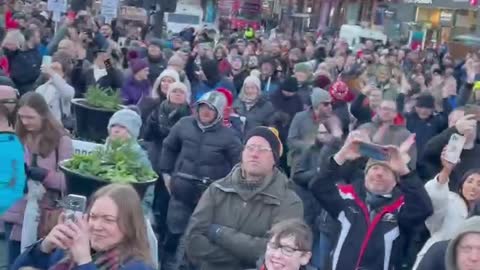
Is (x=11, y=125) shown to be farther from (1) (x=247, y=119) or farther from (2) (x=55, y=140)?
(1) (x=247, y=119)

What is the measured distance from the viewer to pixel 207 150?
343 inches

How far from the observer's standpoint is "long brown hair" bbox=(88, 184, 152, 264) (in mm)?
4461

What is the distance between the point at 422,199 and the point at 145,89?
6121 millimetres

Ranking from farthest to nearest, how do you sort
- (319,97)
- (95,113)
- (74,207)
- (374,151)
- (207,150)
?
(319,97), (95,113), (207,150), (374,151), (74,207)

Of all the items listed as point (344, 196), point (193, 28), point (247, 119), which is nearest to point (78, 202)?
point (344, 196)

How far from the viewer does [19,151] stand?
21.4 feet

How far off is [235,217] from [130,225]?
1.63 meters

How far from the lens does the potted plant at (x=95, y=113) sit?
29.9 feet

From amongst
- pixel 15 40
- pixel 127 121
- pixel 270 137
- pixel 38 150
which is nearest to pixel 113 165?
pixel 270 137

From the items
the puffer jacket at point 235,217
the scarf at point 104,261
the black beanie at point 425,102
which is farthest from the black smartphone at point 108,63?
the scarf at point 104,261

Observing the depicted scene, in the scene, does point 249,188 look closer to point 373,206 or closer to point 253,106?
point 373,206

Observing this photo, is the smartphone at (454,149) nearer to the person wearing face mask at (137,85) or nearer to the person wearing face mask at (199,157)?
the person wearing face mask at (199,157)

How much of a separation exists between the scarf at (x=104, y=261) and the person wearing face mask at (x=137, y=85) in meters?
7.66

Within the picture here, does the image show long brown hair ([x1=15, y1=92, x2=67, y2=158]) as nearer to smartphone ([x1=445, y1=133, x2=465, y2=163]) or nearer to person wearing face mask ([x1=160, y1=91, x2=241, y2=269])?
person wearing face mask ([x1=160, y1=91, x2=241, y2=269])
